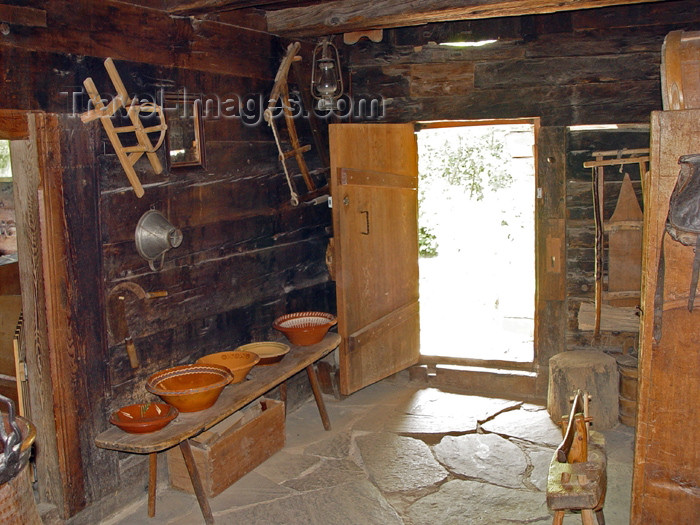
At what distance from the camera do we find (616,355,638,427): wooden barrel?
4.53 meters

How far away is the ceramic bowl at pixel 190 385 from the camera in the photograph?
3.33 metres

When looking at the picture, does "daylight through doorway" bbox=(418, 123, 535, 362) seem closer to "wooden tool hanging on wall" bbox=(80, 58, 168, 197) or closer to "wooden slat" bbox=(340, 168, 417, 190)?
"wooden slat" bbox=(340, 168, 417, 190)

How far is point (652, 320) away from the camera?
246cm

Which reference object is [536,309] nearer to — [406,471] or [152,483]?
[406,471]

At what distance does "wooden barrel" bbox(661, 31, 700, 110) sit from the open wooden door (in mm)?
2405

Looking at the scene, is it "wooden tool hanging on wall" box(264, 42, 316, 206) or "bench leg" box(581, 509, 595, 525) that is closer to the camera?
"bench leg" box(581, 509, 595, 525)

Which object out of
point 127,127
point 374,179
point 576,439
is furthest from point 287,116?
point 576,439

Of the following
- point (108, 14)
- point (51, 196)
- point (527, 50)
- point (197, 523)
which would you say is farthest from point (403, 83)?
point (197, 523)

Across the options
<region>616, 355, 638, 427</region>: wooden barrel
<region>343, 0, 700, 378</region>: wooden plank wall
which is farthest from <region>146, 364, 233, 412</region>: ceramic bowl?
<region>616, 355, 638, 427</region>: wooden barrel

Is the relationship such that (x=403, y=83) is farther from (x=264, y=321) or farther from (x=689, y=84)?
(x=689, y=84)

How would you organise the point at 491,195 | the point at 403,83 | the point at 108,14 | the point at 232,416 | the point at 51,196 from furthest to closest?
the point at 491,195
the point at 403,83
the point at 232,416
the point at 108,14
the point at 51,196

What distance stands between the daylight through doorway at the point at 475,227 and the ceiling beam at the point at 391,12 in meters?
3.67

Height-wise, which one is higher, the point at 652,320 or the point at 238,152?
the point at 238,152

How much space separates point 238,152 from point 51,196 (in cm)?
139
